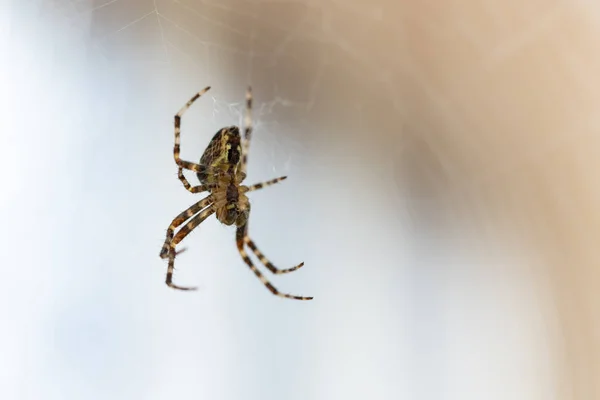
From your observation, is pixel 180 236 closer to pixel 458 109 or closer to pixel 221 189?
pixel 221 189

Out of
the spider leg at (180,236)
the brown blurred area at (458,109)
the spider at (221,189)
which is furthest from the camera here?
the brown blurred area at (458,109)

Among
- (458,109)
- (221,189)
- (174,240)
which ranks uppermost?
(458,109)

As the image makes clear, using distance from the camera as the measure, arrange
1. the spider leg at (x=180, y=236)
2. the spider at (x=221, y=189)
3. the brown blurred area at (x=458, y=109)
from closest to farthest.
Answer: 1. the spider at (x=221, y=189)
2. the spider leg at (x=180, y=236)
3. the brown blurred area at (x=458, y=109)

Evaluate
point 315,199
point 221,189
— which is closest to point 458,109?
point 315,199

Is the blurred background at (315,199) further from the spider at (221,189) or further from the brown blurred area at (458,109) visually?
the spider at (221,189)

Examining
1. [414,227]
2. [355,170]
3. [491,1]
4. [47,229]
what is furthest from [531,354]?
[47,229]

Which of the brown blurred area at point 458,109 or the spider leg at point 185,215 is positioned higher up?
the brown blurred area at point 458,109

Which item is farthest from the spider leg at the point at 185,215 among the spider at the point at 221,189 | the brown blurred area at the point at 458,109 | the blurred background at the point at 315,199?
the brown blurred area at the point at 458,109
